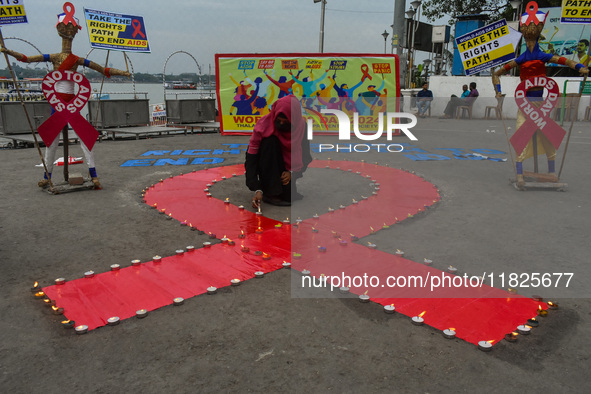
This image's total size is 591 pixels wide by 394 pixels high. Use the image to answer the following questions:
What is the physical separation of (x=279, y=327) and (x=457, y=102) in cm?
2070

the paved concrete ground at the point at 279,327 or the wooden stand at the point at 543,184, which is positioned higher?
the wooden stand at the point at 543,184

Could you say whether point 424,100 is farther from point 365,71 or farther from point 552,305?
point 552,305

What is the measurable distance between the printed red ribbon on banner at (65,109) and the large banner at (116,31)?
3064mm

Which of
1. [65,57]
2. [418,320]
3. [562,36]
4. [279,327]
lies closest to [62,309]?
[279,327]

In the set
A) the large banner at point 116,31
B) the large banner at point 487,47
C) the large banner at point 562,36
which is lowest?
the large banner at point 487,47

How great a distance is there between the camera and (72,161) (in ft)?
30.6

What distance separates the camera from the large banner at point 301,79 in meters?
13.8

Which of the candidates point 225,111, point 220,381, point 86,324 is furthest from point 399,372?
point 225,111

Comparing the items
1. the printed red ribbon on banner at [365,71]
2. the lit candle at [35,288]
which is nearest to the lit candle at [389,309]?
the lit candle at [35,288]

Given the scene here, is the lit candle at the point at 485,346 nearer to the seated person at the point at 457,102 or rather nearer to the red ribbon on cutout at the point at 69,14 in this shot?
the red ribbon on cutout at the point at 69,14

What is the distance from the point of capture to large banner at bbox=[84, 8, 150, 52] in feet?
31.4

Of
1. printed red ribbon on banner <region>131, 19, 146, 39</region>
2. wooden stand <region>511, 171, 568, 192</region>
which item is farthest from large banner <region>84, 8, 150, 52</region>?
wooden stand <region>511, 171, 568, 192</region>

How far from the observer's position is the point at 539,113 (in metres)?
6.71

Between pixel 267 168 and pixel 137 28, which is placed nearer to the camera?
pixel 267 168
